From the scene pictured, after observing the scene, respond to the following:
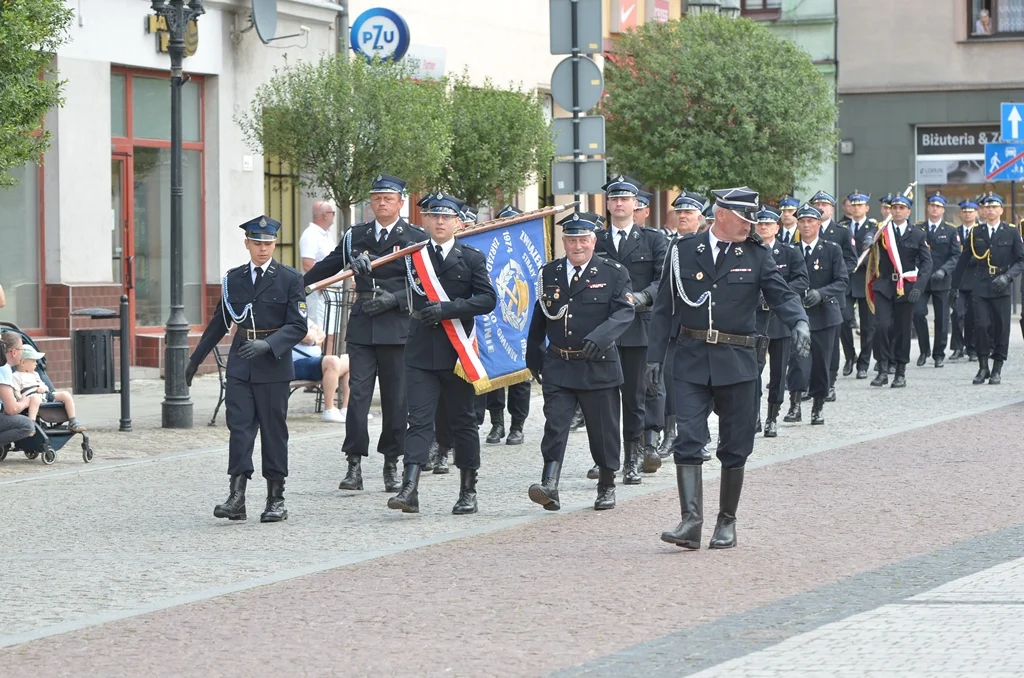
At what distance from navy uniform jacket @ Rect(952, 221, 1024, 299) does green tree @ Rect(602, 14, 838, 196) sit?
10193 mm

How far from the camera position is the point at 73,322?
20.7 meters

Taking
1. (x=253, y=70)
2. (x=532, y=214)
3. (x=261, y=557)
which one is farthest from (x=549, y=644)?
(x=253, y=70)

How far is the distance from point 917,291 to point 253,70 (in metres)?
8.59

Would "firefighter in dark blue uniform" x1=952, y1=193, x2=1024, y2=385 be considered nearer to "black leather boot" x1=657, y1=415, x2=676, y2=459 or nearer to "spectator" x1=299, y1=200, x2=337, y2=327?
"black leather boot" x1=657, y1=415, x2=676, y2=459

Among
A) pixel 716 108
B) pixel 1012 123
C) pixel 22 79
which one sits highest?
pixel 716 108

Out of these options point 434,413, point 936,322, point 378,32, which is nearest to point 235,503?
point 434,413

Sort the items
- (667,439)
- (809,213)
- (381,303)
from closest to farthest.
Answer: (381,303), (667,439), (809,213)

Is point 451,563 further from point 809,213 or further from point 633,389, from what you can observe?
point 809,213

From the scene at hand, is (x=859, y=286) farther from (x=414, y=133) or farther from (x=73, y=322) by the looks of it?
(x=73, y=322)

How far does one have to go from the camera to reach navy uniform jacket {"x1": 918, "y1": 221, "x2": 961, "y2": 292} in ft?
81.0

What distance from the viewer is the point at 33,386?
46.3 ft

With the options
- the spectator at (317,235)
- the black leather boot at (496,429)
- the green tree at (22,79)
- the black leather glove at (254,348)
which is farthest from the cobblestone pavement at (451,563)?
the spectator at (317,235)

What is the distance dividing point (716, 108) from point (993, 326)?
12182 mm

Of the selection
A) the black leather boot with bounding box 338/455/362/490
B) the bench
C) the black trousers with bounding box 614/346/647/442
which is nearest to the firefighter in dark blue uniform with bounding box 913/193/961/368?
the bench
